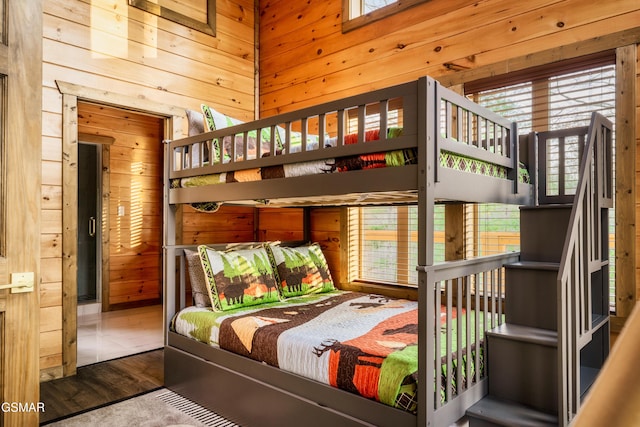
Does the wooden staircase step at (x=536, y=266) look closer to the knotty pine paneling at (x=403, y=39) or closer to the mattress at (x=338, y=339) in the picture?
the mattress at (x=338, y=339)

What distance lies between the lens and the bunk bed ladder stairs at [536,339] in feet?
6.08

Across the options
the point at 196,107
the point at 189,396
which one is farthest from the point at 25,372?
the point at 196,107

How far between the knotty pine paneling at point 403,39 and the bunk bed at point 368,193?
29.0 inches

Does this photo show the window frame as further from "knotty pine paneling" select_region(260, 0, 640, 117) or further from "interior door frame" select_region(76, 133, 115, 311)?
"interior door frame" select_region(76, 133, 115, 311)

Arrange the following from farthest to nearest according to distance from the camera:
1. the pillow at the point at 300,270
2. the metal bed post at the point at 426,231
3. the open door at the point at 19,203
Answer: the pillow at the point at 300,270 < the metal bed post at the point at 426,231 < the open door at the point at 19,203

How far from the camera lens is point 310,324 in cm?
244

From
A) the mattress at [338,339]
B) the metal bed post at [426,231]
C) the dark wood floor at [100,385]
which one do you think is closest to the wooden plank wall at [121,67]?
the dark wood floor at [100,385]

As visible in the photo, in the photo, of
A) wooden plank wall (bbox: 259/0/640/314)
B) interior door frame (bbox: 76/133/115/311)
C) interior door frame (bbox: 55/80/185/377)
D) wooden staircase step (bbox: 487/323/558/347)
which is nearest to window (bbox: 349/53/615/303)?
wooden plank wall (bbox: 259/0/640/314)

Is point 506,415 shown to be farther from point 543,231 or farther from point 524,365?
→ point 543,231

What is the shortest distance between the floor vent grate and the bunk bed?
0.13 feet

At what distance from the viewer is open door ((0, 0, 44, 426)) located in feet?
4.73

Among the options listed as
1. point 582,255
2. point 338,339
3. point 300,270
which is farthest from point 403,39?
point 338,339

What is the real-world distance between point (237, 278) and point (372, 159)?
4.77ft

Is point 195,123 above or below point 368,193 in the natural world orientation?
above
